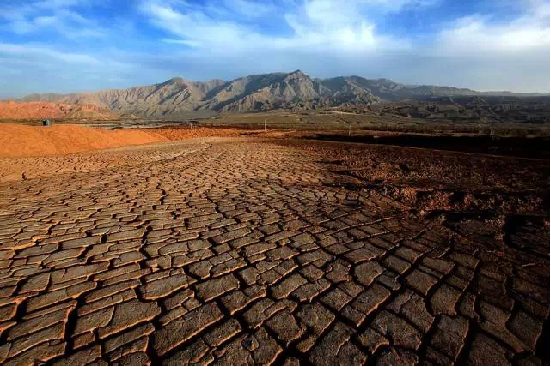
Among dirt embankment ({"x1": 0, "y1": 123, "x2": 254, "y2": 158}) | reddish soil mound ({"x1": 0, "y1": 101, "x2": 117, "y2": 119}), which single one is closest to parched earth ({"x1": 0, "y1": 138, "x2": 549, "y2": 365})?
dirt embankment ({"x1": 0, "y1": 123, "x2": 254, "y2": 158})

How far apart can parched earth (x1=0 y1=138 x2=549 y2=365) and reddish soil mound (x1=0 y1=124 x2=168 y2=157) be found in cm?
879

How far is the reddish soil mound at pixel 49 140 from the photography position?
39.4ft

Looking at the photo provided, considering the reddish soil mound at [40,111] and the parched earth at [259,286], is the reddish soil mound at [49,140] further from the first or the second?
the reddish soil mound at [40,111]

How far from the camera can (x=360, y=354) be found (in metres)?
2.07

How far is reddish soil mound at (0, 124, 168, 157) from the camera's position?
1201cm

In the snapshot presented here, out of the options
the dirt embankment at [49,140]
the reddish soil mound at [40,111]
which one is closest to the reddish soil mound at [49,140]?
the dirt embankment at [49,140]

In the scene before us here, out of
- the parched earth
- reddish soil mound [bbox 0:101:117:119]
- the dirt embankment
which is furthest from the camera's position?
reddish soil mound [bbox 0:101:117:119]

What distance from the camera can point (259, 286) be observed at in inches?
110

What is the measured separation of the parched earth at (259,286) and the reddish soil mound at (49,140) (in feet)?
28.8

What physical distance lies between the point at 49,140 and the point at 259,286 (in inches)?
569

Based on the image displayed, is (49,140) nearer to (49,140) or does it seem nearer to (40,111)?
(49,140)

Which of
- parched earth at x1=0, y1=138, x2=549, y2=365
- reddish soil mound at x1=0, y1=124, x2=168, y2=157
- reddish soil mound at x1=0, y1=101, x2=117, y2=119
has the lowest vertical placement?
parched earth at x1=0, y1=138, x2=549, y2=365

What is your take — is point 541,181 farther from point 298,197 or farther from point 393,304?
point 393,304

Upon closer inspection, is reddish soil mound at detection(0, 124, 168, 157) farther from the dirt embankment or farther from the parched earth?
the parched earth
